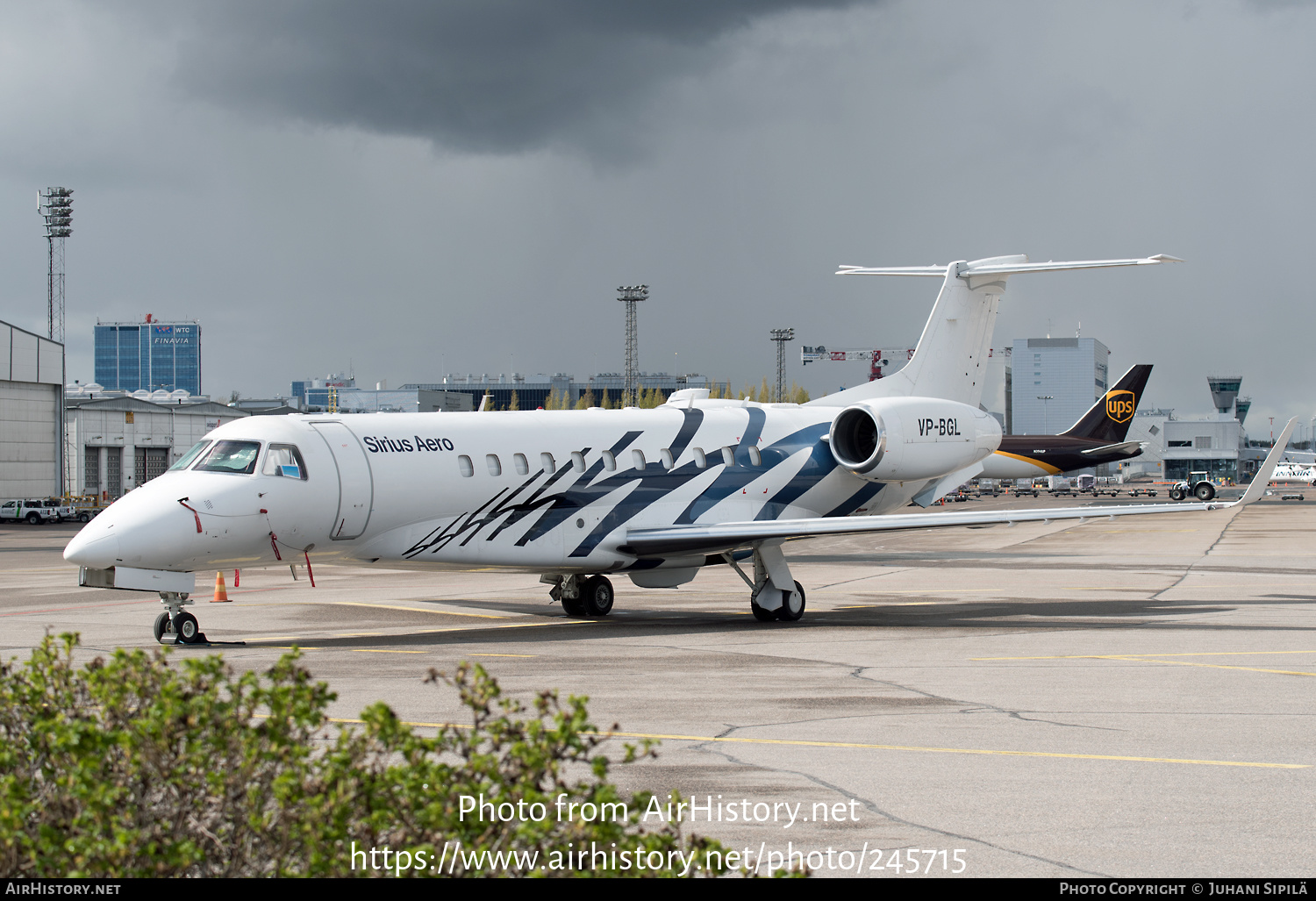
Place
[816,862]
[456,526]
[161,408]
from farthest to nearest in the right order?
[161,408] → [456,526] → [816,862]

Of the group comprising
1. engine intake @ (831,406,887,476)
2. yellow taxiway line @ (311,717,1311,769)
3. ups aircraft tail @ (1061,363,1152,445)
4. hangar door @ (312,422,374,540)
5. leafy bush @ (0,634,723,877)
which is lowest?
yellow taxiway line @ (311,717,1311,769)

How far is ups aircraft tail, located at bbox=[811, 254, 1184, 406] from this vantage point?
25.2m

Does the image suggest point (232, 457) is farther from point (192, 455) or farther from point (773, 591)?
point (773, 591)

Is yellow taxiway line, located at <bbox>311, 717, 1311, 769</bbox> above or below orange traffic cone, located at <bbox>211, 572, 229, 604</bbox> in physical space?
above

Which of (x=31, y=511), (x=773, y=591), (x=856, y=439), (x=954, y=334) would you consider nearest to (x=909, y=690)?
(x=773, y=591)

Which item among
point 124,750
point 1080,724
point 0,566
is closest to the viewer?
point 124,750

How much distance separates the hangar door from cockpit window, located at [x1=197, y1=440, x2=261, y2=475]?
0.99 metres

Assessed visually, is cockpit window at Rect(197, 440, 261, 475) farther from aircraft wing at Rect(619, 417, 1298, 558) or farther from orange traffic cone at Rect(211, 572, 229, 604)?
orange traffic cone at Rect(211, 572, 229, 604)

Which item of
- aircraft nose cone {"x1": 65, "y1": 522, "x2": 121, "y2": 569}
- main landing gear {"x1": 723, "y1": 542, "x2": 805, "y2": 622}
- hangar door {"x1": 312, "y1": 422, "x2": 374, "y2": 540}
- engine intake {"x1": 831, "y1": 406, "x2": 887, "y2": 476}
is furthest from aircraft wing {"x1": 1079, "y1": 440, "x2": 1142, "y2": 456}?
aircraft nose cone {"x1": 65, "y1": 522, "x2": 121, "y2": 569}

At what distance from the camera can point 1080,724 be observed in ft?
35.6

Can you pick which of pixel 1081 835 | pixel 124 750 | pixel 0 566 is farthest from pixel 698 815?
pixel 0 566

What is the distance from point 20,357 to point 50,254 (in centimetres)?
1354

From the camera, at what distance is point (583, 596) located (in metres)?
21.9
